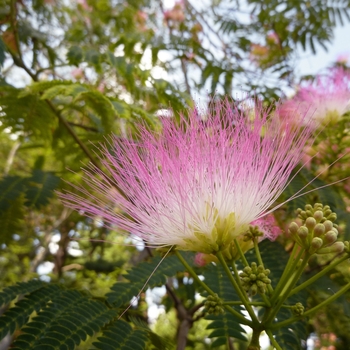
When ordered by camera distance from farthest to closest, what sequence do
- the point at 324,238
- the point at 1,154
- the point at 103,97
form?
the point at 1,154 → the point at 103,97 → the point at 324,238

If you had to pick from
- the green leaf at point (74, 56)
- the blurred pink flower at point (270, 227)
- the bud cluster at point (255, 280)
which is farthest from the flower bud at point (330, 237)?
the green leaf at point (74, 56)

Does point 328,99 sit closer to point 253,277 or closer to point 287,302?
point 287,302

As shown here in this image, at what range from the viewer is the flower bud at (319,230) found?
0.90m

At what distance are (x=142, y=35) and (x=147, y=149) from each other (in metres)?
1.72

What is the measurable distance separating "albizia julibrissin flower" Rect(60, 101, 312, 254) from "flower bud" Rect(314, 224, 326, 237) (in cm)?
16

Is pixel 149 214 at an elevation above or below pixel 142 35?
below

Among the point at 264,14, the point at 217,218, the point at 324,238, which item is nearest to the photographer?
the point at 324,238

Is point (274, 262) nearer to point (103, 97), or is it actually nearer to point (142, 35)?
point (103, 97)

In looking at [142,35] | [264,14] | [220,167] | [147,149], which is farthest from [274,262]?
[264,14]

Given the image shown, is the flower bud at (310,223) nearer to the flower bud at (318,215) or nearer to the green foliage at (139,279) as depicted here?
the flower bud at (318,215)

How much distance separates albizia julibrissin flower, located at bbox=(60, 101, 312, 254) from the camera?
105 centimetres

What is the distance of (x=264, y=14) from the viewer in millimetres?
3600

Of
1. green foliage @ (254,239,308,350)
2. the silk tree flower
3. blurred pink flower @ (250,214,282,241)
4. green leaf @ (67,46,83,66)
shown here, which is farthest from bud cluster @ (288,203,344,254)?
green leaf @ (67,46,83,66)

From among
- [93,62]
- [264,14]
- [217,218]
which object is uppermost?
[264,14]
